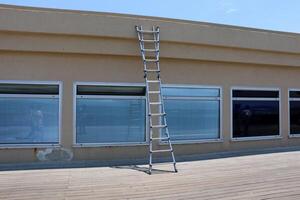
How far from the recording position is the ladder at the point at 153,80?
11102mm

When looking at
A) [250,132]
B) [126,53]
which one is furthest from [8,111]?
[250,132]

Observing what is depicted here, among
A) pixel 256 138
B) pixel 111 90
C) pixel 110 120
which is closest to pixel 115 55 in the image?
pixel 111 90

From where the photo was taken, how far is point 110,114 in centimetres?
1116

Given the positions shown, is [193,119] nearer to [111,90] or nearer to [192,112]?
[192,112]

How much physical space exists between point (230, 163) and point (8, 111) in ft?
19.5

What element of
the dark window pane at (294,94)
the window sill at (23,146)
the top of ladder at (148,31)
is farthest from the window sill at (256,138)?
the window sill at (23,146)

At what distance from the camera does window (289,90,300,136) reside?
14130mm

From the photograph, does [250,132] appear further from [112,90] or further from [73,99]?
[73,99]

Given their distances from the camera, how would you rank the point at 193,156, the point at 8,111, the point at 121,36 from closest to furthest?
the point at 8,111, the point at 121,36, the point at 193,156

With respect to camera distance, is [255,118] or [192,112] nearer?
[192,112]

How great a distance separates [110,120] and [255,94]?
4.98m

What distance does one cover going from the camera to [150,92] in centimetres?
1095

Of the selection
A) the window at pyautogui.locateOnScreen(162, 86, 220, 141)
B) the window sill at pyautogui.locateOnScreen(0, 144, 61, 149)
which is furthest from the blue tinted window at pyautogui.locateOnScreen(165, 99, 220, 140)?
the window sill at pyautogui.locateOnScreen(0, 144, 61, 149)

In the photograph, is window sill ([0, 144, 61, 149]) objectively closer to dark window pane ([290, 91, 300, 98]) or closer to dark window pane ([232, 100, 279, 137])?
dark window pane ([232, 100, 279, 137])
